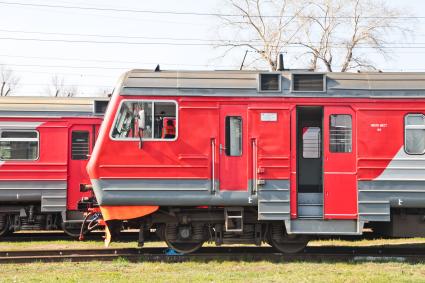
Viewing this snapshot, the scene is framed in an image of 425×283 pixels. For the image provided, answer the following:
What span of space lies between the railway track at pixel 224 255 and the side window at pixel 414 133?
226 cm

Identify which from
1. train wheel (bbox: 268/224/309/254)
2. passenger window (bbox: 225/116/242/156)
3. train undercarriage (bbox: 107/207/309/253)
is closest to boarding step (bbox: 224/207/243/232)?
train undercarriage (bbox: 107/207/309/253)

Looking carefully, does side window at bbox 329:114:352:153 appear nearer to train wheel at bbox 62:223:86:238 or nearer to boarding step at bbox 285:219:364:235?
boarding step at bbox 285:219:364:235

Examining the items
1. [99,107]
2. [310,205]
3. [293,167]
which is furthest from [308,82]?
[99,107]


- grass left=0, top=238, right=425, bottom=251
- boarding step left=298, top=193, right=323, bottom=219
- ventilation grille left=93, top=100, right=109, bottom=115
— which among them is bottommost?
grass left=0, top=238, right=425, bottom=251

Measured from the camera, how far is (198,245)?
12.5m

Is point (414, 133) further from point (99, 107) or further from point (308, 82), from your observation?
point (99, 107)

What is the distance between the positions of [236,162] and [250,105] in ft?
3.92

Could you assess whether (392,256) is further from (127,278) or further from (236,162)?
(127,278)

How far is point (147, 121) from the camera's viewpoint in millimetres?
11883

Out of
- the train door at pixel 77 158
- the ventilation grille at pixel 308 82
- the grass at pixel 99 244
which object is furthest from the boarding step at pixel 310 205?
the train door at pixel 77 158

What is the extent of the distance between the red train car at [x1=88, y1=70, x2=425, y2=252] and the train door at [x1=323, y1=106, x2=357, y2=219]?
20mm

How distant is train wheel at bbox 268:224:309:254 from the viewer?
40.8ft

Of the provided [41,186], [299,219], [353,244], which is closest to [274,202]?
[299,219]

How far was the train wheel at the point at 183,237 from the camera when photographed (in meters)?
12.3
